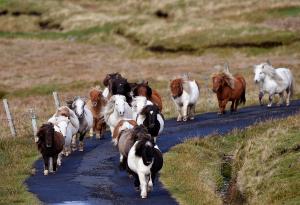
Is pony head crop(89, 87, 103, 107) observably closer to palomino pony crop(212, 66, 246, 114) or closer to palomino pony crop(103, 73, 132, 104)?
palomino pony crop(103, 73, 132, 104)

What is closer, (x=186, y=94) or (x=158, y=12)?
(x=186, y=94)

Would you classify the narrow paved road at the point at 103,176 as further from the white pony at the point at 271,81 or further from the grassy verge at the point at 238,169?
the white pony at the point at 271,81

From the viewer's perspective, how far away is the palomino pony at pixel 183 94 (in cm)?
3012

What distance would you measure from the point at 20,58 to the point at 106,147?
46.4 metres

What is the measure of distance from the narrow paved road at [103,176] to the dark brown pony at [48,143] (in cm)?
47

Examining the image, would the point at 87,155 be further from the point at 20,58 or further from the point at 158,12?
the point at 158,12

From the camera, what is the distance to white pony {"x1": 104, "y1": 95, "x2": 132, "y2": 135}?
80.5ft

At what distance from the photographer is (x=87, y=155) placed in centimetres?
2397

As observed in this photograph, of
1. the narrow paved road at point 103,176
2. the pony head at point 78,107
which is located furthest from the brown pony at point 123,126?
the pony head at point 78,107

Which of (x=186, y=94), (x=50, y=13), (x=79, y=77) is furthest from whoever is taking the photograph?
(x=50, y=13)

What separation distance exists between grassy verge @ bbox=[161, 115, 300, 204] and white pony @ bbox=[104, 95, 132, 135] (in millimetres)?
2042

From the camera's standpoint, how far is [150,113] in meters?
22.6

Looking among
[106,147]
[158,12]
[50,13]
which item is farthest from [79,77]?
[50,13]

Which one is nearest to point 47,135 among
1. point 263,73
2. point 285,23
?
point 263,73
